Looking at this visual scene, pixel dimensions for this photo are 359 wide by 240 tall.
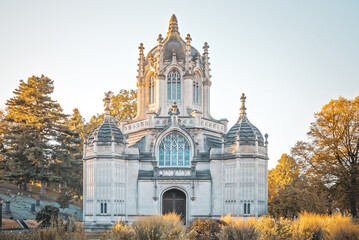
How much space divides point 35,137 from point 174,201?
76.1 ft

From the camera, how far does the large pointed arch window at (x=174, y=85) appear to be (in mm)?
47344

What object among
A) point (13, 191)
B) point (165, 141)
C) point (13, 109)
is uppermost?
point (13, 109)

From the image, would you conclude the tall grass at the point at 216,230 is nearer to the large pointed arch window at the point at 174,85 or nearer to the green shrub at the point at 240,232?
the green shrub at the point at 240,232

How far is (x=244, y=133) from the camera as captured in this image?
4197 cm

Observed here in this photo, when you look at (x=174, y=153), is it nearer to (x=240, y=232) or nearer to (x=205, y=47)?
(x=205, y=47)

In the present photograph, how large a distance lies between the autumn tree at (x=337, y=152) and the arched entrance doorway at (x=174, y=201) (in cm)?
1092

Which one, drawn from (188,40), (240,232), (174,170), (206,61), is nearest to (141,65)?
(188,40)

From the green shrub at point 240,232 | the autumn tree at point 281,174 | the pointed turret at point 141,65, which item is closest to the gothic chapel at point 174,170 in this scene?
the pointed turret at point 141,65

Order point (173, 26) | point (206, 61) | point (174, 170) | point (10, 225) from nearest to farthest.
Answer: point (10, 225), point (174, 170), point (206, 61), point (173, 26)

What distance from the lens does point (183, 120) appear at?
44188 mm

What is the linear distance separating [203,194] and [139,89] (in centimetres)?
1269

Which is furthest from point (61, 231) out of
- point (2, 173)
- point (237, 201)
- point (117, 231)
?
point (2, 173)

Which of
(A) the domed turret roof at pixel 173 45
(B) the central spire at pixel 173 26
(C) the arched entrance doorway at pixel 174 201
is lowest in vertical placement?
(C) the arched entrance doorway at pixel 174 201

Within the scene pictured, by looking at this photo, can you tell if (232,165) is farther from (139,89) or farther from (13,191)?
(13,191)
